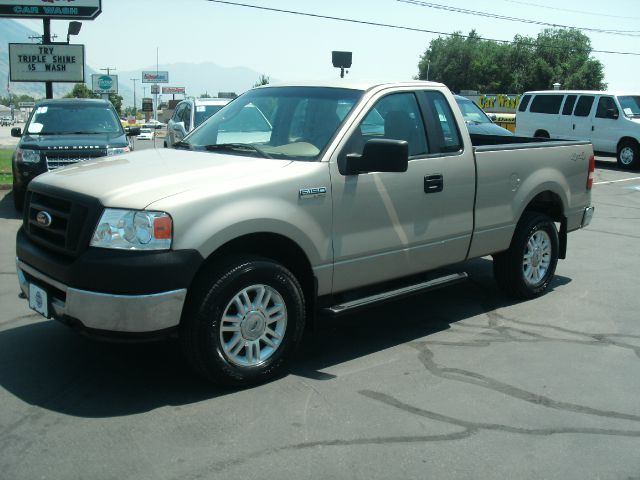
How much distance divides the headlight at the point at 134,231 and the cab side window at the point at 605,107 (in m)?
18.8

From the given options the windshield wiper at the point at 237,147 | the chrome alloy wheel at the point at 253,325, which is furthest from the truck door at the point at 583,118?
the chrome alloy wheel at the point at 253,325

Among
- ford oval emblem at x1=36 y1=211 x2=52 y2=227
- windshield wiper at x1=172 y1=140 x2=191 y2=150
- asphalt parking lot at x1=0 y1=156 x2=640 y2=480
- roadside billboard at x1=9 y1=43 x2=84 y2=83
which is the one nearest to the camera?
asphalt parking lot at x1=0 y1=156 x2=640 y2=480

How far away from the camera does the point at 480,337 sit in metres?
5.61

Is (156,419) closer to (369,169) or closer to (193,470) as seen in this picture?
(193,470)

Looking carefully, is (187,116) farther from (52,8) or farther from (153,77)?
(153,77)

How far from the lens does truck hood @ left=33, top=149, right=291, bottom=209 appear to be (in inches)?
160

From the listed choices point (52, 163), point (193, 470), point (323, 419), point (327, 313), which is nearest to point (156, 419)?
point (193, 470)

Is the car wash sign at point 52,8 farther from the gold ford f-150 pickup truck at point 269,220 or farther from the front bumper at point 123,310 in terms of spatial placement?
the front bumper at point 123,310

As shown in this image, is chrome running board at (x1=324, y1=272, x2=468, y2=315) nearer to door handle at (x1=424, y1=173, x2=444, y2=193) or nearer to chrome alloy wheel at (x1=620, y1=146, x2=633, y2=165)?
door handle at (x1=424, y1=173, x2=444, y2=193)

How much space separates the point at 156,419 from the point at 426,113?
3.08m

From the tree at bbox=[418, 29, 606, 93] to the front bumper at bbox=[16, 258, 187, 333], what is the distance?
7819 cm

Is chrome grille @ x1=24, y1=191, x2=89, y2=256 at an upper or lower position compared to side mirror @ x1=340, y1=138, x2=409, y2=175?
lower

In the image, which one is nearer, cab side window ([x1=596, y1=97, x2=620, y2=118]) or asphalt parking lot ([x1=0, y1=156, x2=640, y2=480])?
asphalt parking lot ([x1=0, y1=156, x2=640, y2=480])

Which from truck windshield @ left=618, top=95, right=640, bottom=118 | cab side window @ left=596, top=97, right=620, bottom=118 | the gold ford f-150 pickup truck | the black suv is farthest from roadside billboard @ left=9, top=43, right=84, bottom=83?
the gold ford f-150 pickup truck
